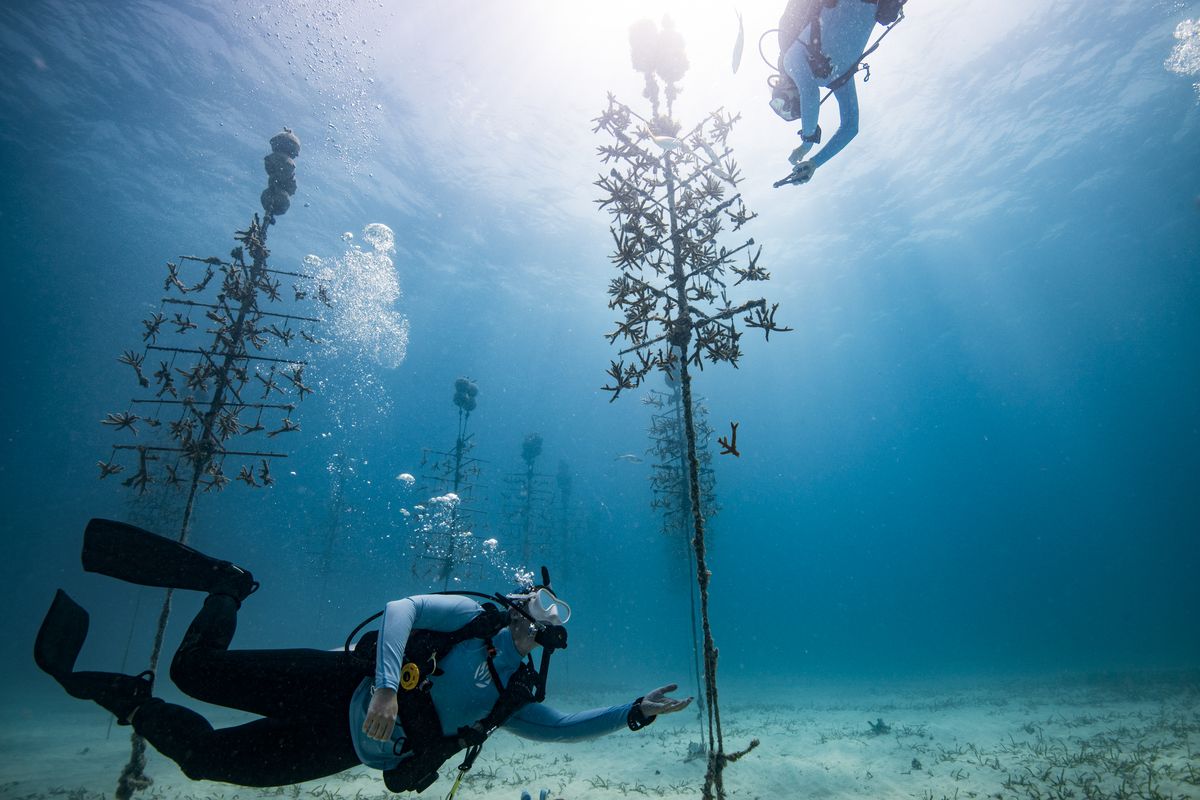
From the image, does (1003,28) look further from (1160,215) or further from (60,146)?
(60,146)

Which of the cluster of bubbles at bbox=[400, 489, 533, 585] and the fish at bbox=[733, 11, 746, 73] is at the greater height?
the fish at bbox=[733, 11, 746, 73]

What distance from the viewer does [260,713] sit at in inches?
144

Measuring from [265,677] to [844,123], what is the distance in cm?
858

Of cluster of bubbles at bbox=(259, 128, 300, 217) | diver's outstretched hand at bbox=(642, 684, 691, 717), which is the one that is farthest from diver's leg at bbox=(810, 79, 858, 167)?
cluster of bubbles at bbox=(259, 128, 300, 217)

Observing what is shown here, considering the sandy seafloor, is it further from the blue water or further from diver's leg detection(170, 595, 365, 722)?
the blue water

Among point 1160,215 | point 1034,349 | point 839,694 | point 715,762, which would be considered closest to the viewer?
point 715,762

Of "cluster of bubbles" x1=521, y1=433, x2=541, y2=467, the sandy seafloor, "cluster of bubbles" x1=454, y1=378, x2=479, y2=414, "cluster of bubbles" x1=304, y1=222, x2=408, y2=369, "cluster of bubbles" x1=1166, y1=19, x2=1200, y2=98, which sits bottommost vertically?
the sandy seafloor

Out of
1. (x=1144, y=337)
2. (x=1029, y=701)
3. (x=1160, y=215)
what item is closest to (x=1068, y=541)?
(x=1144, y=337)

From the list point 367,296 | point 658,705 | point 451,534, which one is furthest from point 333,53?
point 367,296

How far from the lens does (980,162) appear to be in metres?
34.1

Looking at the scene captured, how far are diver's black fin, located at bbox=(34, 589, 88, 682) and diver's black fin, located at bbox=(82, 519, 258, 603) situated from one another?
0.36 m

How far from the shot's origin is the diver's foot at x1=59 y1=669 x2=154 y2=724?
3725 millimetres

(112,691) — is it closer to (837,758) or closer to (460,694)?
(460,694)

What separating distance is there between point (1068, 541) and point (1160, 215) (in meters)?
138
